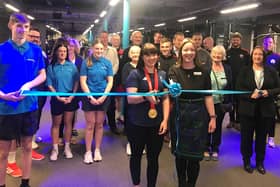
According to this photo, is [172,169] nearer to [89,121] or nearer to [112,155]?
[112,155]

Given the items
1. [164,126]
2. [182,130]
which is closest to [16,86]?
[164,126]

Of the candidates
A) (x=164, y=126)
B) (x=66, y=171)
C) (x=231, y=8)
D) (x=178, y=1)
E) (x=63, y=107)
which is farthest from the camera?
(x=178, y=1)

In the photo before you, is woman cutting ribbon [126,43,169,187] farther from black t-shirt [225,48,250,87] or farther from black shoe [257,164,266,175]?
black t-shirt [225,48,250,87]

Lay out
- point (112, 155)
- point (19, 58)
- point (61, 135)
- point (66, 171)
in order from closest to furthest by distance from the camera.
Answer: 1. point (19, 58)
2. point (66, 171)
3. point (112, 155)
4. point (61, 135)

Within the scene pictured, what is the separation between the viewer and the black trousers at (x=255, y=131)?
359cm

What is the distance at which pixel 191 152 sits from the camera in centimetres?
275

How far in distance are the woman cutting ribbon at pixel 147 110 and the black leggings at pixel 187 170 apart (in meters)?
0.27

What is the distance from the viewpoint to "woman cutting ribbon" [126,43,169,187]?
265 cm

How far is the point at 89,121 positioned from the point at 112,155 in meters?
0.66

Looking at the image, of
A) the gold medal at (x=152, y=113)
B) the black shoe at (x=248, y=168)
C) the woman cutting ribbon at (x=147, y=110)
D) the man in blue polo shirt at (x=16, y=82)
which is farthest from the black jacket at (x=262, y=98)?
the man in blue polo shirt at (x=16, y=82)

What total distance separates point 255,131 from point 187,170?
4.29 feet

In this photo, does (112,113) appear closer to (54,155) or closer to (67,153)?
(67,153)

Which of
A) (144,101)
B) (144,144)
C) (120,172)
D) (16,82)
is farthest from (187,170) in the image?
(16,82)

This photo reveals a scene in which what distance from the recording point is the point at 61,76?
12.1ft
